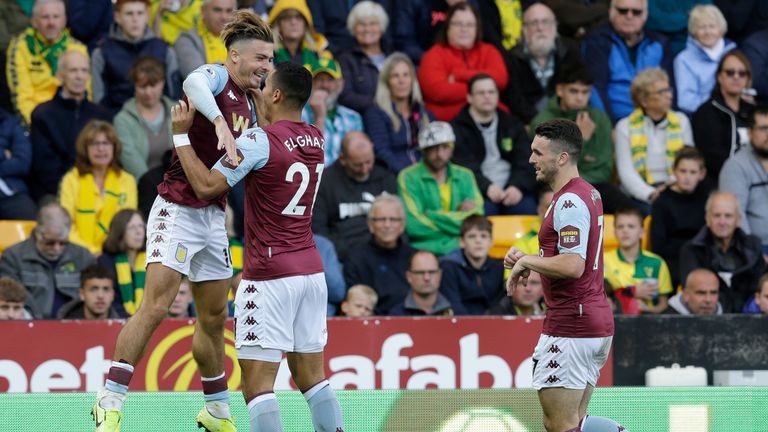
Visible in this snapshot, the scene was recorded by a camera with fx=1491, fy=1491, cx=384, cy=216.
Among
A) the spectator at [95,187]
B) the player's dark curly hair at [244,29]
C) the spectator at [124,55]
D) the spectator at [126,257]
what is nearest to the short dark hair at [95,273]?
the spectator at [126,257]

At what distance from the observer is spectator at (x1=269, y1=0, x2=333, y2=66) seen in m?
13.5

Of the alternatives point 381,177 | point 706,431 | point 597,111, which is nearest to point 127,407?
point 706,431

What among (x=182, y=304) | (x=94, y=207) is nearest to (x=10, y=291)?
(x=182, y=304)

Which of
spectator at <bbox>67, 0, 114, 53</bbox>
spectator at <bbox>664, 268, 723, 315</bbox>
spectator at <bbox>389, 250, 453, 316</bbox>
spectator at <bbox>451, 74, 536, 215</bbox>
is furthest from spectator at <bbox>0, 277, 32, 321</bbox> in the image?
spectator at <bbox>664, 268, 723, 315</bbox>

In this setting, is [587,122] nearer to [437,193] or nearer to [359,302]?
[437,193]

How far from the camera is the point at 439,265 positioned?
39.4ft

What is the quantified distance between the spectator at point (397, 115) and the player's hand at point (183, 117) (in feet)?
18.0

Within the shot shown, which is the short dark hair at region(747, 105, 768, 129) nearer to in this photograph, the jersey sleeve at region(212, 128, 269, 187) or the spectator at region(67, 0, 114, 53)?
the spectator at region(67, 0, 114, 53)

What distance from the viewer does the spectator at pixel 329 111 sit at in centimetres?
1323

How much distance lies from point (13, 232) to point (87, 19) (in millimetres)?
2589

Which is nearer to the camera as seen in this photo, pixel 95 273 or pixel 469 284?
pixel 95 273

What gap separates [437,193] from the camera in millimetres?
12906

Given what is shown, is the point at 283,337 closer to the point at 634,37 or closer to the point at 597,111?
the point at 597,111

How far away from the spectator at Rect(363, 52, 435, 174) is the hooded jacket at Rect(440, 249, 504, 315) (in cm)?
165
